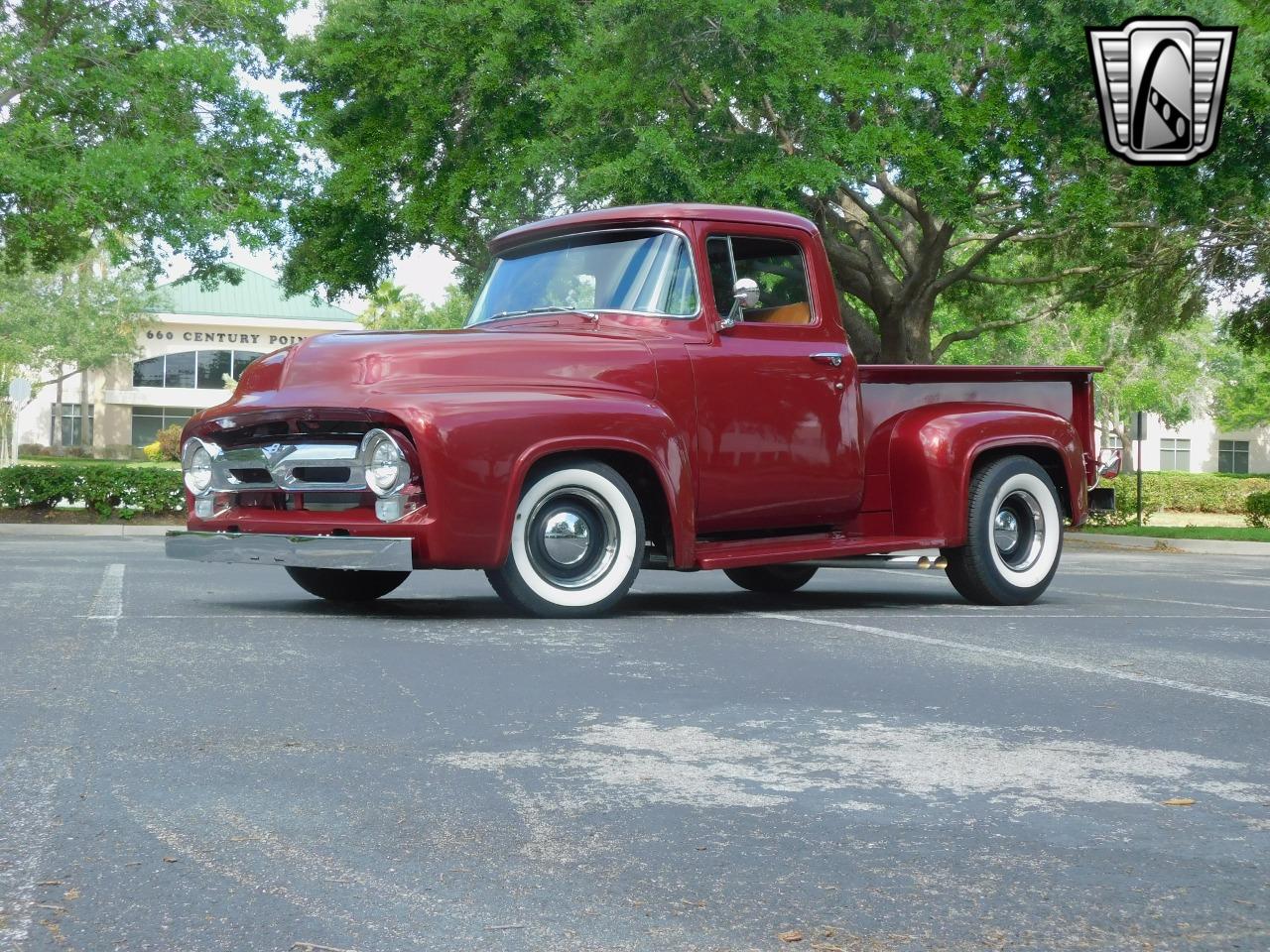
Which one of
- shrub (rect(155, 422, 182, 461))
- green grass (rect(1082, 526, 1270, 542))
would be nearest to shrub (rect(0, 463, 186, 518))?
green grass (rect(1082, 526, 1270, 542))

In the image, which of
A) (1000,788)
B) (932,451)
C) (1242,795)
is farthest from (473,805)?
(932,451)

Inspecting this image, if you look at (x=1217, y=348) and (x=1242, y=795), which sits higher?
(x=1217, y=348)

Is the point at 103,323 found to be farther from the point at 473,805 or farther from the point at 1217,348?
the point at 473,805

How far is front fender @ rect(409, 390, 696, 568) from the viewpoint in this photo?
830 centimetres

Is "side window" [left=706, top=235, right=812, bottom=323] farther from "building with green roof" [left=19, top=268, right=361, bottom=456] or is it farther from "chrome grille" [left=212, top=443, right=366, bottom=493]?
"building with green roof" [left=19, top=268, right=361, bottom=456]

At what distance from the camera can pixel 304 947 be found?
323 centimetres

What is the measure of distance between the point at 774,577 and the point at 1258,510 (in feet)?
74.1

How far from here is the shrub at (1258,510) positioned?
31.4 m

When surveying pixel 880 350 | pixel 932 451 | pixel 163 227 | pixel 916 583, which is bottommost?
pixel 916 583

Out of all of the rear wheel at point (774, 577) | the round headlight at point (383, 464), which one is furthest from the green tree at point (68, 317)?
the round headlight at point (383, 464)

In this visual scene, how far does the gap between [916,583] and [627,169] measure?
27.1ft

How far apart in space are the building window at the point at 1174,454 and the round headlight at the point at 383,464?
69280 millimetres

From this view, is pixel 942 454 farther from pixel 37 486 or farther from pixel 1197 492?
pixel 1197 492

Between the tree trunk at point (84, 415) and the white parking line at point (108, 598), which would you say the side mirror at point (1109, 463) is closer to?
the white parking line at point (108, 598)
